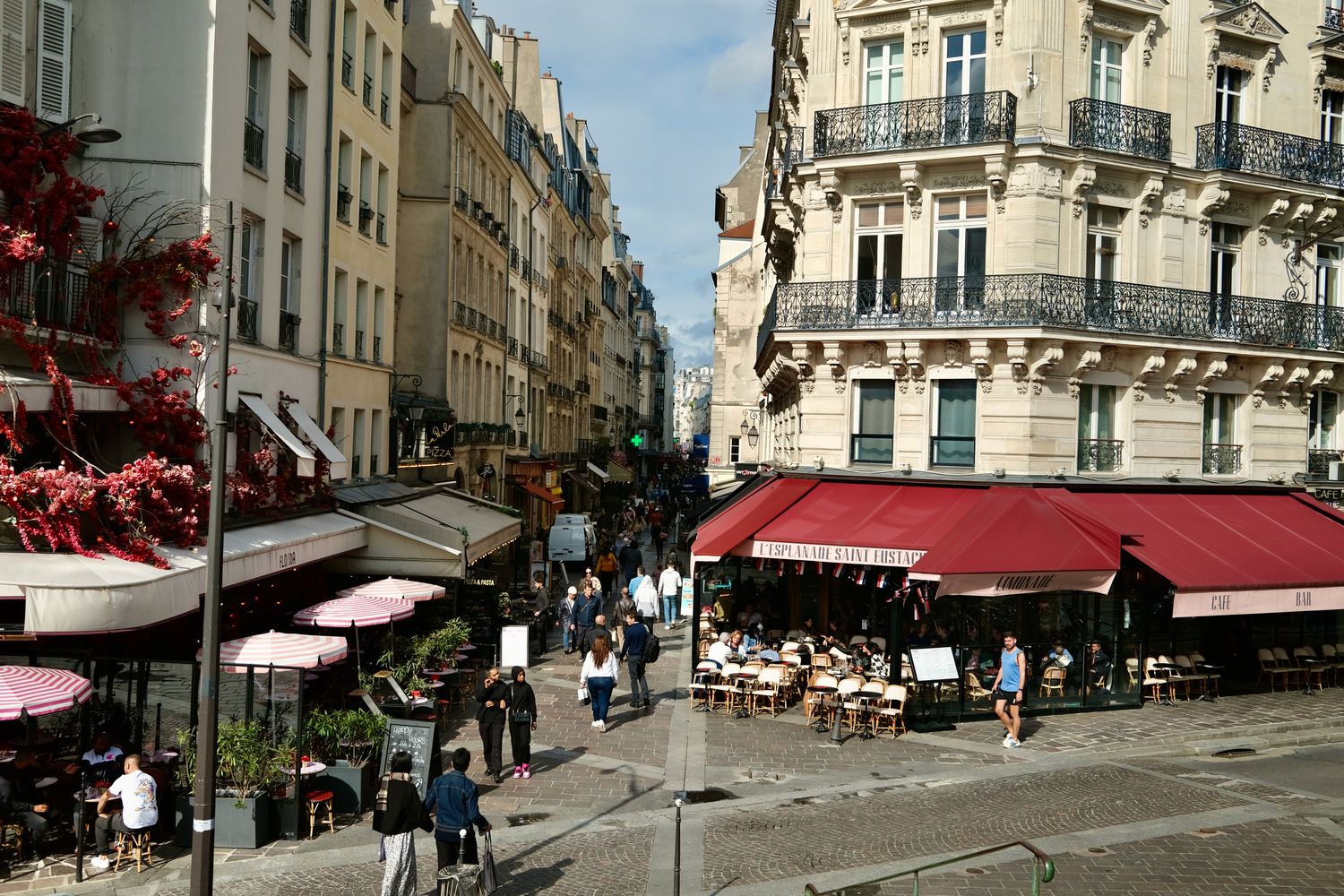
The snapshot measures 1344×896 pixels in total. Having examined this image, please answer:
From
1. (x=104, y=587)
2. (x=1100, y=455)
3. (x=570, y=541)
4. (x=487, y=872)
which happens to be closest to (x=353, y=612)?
(x=104, y=587)

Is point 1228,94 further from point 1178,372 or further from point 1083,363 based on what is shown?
point 1083,363

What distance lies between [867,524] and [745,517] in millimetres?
2317

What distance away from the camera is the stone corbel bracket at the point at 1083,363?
1950cm

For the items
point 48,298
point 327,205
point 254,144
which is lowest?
point 48,298

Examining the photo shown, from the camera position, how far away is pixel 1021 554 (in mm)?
17203

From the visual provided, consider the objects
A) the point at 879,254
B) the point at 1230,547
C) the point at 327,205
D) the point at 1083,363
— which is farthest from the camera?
the point at 327,205

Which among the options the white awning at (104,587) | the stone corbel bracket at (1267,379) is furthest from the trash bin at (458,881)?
the stone corbel bracket at (1267,379)

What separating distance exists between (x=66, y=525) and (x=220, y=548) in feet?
13.1

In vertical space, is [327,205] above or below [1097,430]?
above

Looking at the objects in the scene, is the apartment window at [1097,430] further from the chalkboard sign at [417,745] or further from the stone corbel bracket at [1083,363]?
the chalkboard sign at [417,745]

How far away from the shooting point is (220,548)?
938 cm

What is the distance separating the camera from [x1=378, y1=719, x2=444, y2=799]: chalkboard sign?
12289mm

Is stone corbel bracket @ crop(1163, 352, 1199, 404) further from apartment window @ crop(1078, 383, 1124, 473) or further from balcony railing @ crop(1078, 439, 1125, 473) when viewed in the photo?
balcony railing @ crop(1078, 439, 1125, 473)

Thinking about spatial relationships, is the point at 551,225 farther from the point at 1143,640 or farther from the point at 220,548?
the point at 220,548
